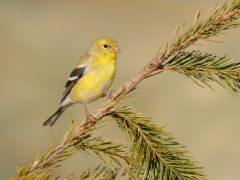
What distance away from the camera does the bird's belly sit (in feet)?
22.1

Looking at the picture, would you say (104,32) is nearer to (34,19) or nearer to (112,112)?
(34,19)

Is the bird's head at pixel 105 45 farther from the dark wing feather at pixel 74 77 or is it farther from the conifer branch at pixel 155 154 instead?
the conifer branch at pixel 155 154

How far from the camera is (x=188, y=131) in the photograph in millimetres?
26359

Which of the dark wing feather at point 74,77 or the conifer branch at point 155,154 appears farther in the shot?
the dark wing feather at point 74,77

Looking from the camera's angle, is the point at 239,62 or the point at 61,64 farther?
the point at 61,64

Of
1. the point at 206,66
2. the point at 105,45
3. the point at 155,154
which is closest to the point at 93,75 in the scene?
the point at 105,45

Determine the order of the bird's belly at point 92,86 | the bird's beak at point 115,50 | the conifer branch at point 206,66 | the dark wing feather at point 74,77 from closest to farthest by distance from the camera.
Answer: the conifer branch at point 206,66
the bird's belly at point 92,86
the bird's beak at point 115,50
the dark wing feather at point 74,77

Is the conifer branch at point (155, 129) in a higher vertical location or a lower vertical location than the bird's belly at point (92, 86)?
lower

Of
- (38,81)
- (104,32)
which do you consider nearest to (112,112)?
(38,81)

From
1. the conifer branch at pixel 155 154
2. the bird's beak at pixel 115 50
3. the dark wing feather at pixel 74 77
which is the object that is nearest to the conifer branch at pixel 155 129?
the conifer branch at pixel 155 154

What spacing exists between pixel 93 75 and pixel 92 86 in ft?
0.73

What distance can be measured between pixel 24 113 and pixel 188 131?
28.1ft

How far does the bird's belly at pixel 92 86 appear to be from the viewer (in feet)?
22.1

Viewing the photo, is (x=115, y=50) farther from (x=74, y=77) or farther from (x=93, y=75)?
(x=74, y=77)
